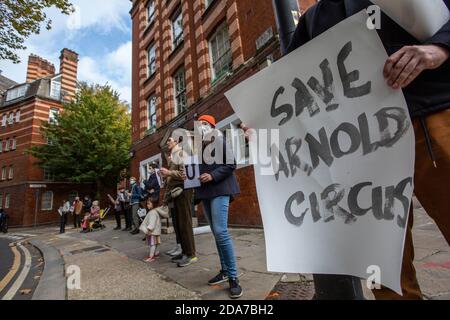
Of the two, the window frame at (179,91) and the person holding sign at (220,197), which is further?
the window frame at (179,91)

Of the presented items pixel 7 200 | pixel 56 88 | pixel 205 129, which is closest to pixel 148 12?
pixel 205 129

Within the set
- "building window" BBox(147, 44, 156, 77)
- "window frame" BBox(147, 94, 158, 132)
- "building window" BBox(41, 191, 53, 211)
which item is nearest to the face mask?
"window frame" BBox(147, 94, 158, 132)

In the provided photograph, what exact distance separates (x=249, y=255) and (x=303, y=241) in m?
2.85

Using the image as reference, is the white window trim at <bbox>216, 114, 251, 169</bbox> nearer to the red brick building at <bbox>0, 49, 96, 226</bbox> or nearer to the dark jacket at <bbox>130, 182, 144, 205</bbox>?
the dark jacket at <bbox>130, 182, 144, 205</bbox>

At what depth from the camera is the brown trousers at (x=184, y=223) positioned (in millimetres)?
3654

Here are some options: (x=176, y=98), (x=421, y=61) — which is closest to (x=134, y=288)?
(x=421, y=61)

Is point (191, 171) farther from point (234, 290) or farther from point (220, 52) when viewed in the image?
point (220, 52)

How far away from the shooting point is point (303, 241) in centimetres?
117

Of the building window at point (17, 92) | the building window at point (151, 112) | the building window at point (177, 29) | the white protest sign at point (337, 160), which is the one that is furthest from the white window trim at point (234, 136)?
A: the building window at point (17, 92)

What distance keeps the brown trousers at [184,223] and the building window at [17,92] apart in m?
32.8

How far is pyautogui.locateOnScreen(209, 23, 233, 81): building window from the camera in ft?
29.8

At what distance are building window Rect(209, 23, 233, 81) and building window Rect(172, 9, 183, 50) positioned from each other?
2.49 meters

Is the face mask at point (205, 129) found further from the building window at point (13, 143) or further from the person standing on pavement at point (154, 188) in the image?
the building window at point (13, 143)

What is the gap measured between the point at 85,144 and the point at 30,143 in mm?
8504
